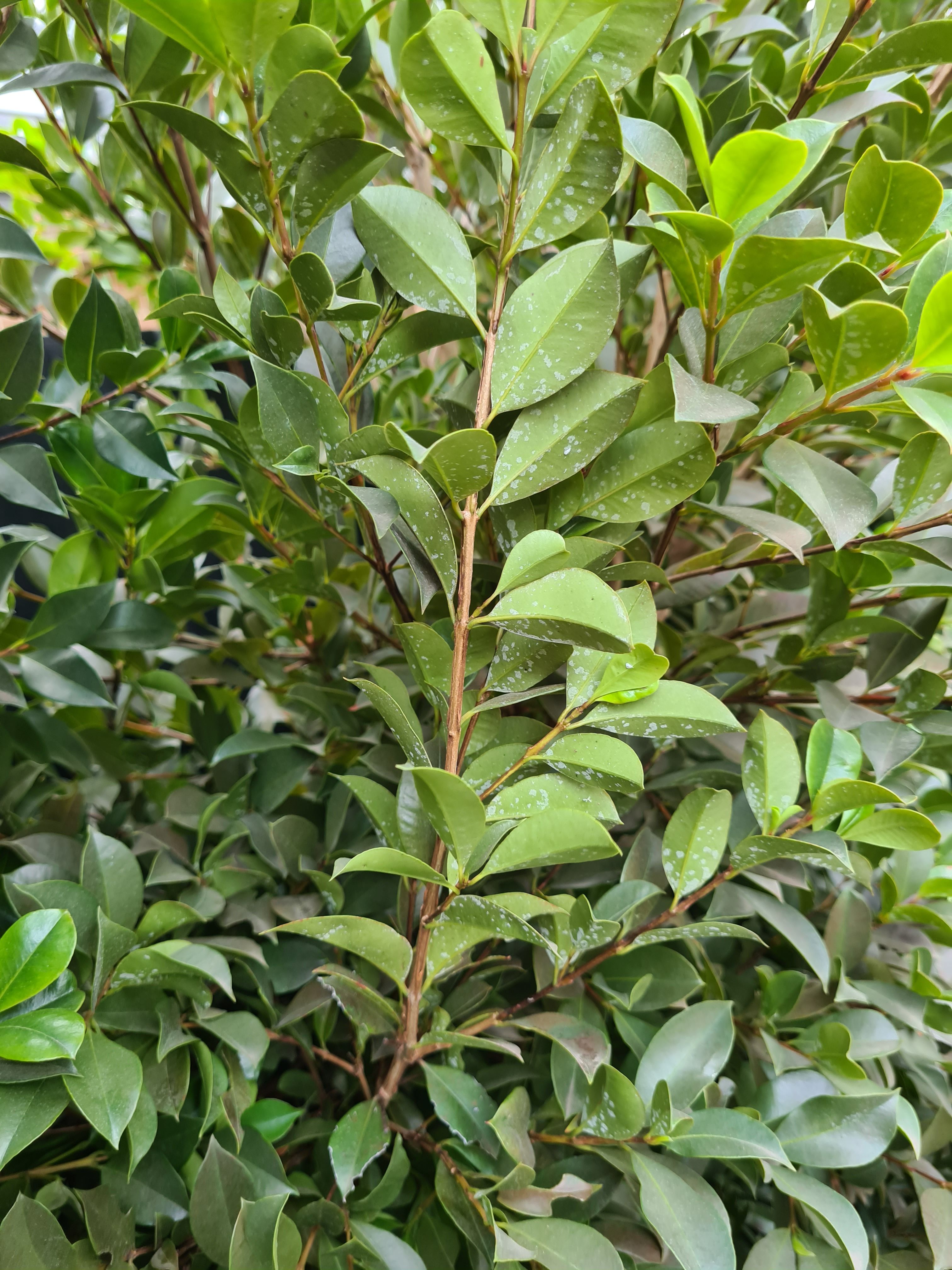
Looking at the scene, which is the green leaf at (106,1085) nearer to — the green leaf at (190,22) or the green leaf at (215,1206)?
the green leaf at (215,1206)

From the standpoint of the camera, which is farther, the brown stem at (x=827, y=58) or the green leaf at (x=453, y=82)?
the brown stem at (x=827, y=58)

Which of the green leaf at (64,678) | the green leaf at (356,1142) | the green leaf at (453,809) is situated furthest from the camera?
the green leaf at (64,678)

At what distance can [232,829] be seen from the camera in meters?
0.48

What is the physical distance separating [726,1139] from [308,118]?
0.47 meters

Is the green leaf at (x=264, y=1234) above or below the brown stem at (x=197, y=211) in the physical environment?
below

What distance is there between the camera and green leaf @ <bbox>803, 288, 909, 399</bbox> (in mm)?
287

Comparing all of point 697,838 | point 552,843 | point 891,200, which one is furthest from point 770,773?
point 891,200

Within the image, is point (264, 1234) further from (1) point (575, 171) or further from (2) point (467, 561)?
(1) point (575, 171)

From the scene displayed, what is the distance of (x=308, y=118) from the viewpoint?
306mm

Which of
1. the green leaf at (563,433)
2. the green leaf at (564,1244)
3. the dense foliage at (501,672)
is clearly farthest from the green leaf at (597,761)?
the green leaf at (564,1244)

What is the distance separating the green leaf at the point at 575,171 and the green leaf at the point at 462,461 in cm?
5

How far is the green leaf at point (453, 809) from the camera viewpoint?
255 mm

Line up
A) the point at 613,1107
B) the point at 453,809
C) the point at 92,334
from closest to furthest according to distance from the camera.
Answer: the point at 453,809 → the point at 613,1107 → the point at 92,334

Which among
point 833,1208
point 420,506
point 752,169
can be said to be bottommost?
point 833,1208
